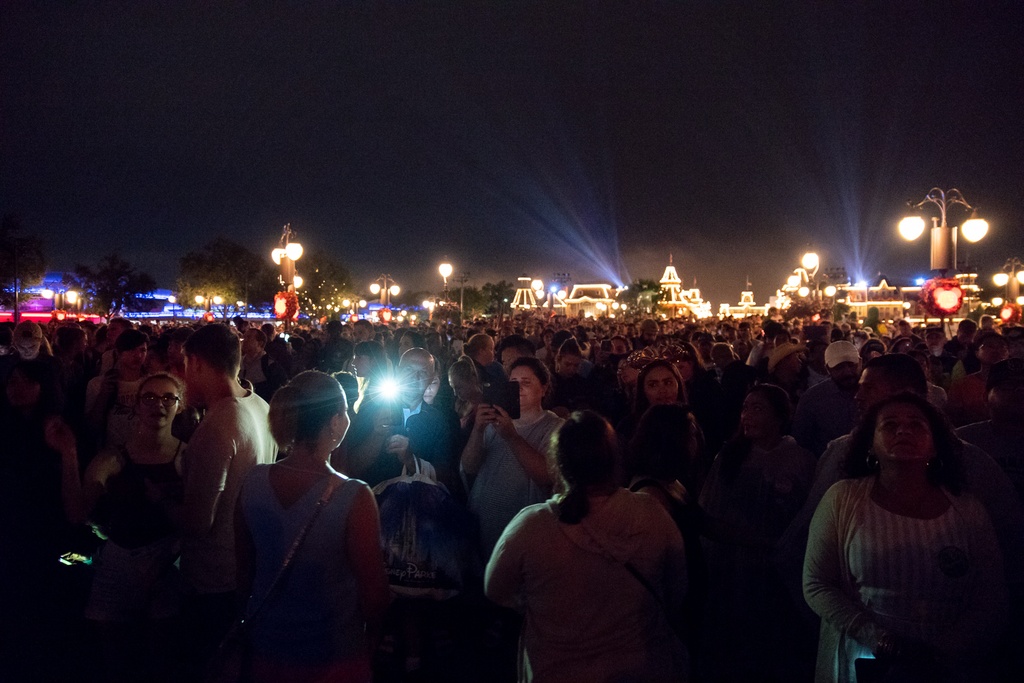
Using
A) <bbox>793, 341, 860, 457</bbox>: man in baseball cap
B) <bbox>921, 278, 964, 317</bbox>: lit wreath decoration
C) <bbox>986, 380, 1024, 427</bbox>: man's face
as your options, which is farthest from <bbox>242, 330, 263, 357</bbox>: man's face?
<bbox>921, 278, 964, 317</bbox>: lit wreath decoration

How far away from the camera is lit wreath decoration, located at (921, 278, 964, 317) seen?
13.0 meters

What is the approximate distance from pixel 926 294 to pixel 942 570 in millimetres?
12522

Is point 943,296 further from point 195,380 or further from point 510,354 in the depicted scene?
point 195,380

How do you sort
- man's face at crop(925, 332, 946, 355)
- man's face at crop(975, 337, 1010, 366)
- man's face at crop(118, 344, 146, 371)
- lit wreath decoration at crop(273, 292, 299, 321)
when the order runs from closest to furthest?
man's face at crop(118, 344, 146, 371)
man's face at crop(975, 337, 1010, 366)
man's face at crop(925, 332, 946, 355)
lit wreath decoration at crop(273, 292, 299, 321)

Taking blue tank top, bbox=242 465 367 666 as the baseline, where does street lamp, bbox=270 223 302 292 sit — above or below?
above

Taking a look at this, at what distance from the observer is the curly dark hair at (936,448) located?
2.94 meters

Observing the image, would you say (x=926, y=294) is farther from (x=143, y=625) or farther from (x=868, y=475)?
(x=143, y=625)

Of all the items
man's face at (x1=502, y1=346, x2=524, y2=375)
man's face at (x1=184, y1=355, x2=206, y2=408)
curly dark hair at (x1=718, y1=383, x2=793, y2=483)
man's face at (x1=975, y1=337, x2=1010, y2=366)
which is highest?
man's face at (x1=975, y1=337, x2=1010, y2=366)

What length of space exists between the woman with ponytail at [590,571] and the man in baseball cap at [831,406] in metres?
3.37

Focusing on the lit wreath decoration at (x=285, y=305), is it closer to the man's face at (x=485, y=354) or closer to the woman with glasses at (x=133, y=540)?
the man's face at (x=485, y=354)

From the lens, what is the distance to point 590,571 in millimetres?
2566

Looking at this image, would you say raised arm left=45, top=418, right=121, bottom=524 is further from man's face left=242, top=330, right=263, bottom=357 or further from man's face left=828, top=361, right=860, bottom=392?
man's face left=242, top=330, right=263, bottom=357

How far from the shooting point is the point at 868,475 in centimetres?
308

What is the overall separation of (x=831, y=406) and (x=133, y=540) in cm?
488
